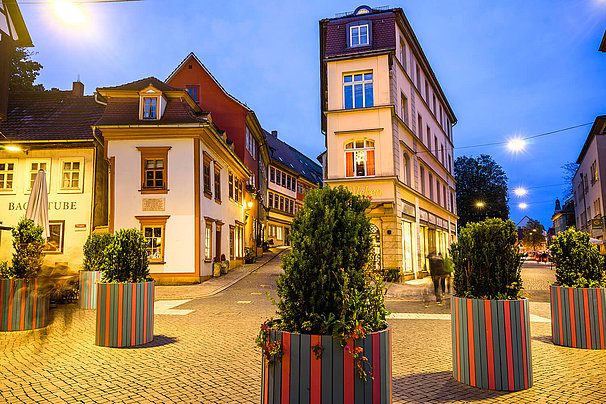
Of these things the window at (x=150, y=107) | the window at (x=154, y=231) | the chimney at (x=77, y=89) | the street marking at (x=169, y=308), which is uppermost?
the chimney at (x=77, y=89)

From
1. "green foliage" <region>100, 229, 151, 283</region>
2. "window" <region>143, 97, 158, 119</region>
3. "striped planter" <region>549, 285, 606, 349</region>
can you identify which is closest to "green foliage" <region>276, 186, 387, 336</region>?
"striped planter" <region>549, 285, 606, 349</region>

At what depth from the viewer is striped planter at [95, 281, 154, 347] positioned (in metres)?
7.67

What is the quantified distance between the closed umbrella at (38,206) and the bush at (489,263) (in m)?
12.4

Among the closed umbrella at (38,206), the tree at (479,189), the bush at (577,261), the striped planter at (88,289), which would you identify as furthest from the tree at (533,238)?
the closed umbrella at (38,206)

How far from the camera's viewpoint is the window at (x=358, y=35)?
2273 centimetres

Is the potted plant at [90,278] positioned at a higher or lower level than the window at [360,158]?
lower

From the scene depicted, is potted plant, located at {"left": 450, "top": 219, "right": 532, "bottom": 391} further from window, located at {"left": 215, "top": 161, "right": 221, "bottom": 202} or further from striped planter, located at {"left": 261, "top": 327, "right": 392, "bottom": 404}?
window, located at {"left": 215, "top": 161, "right": 221, "bottom": 202}

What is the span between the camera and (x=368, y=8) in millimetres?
24297

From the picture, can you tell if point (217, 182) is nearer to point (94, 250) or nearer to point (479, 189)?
point (94, 250)

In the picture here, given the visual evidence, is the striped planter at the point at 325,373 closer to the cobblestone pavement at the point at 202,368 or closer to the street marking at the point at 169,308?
the cobblestone pavement at the point at 202,368

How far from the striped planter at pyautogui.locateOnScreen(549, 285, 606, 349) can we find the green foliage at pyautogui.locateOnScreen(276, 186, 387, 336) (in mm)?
5015

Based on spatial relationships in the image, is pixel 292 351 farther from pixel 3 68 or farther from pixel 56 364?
pixel 3 68

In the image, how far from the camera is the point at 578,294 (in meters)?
7.41

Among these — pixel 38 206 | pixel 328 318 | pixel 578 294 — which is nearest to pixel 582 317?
pixel 578 294
